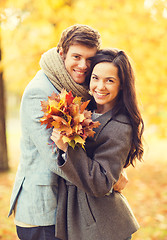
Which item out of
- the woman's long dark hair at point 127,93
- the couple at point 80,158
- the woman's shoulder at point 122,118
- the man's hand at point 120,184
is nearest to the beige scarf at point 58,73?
the couple at point 80,158

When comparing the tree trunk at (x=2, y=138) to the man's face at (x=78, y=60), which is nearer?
the man's face at (x=78, y=60)

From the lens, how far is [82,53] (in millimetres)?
2328

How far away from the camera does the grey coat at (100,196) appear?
1.98 m

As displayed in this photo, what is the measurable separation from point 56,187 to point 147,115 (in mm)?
4192

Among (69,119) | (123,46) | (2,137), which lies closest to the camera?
(69,119)

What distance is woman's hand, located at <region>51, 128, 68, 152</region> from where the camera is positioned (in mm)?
1900

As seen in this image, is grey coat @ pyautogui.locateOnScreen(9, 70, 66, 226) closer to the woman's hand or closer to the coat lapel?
the woman's hand

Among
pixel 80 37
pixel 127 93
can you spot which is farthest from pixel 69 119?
pixel 80 37

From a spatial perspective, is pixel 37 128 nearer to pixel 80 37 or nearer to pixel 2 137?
pixel 80 37

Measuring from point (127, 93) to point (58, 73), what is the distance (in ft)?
1.80

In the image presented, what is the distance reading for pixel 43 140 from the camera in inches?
81.4

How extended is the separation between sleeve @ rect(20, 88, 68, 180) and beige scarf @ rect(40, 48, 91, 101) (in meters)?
0.18

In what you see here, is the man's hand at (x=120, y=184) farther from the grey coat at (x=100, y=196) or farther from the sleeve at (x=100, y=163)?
the sleeve at (x=100, y=163)

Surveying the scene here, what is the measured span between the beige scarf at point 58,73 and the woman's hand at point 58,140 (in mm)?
450
